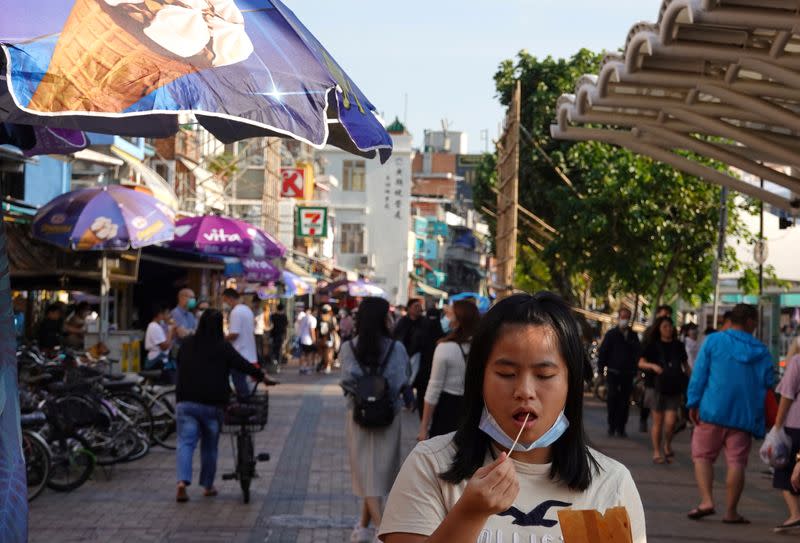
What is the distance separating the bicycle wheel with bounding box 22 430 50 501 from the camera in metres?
12.5

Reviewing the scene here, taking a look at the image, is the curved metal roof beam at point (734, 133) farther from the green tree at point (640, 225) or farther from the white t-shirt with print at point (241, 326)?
the green tree at point (640, 225)

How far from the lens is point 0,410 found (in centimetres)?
498

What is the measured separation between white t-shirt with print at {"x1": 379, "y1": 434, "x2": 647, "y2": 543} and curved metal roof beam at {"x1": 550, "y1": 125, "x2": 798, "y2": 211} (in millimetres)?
16511

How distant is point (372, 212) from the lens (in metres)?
96.2

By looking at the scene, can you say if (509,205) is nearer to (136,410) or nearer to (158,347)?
(158,347)

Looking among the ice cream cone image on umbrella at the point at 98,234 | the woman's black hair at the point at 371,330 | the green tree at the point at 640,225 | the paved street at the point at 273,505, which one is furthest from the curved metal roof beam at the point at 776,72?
the green tree at the point at 640,225

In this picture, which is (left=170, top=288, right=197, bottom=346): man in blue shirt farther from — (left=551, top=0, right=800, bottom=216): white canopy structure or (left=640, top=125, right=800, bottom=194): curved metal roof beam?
(left=640, top=125, right=800, bottom=194): curved metal roof beam

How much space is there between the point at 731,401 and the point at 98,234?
28.9 feet

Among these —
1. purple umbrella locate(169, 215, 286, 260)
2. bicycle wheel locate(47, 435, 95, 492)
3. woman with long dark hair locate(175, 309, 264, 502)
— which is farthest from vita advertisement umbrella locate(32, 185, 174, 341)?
purple umbrella locate(169, 215, 286, 260)

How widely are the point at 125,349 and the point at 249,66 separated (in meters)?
17.3

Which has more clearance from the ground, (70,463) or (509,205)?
(509,205)

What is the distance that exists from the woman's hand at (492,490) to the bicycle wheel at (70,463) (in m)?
10.9

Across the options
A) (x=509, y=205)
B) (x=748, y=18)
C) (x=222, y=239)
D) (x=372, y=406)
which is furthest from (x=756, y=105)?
(x=509, y=205)

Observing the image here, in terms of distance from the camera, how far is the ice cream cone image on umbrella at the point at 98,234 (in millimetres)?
17922
